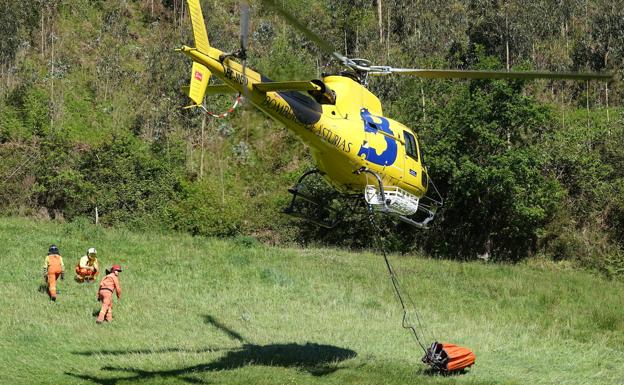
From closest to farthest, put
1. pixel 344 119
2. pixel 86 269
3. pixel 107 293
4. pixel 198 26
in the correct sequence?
pixel 198 26, pixel 344 119, pixel 107 293, pixel 86 269

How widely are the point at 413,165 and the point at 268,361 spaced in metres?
5.87

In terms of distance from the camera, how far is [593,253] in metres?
44.3

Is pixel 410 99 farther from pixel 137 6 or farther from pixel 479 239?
pixel 137 6

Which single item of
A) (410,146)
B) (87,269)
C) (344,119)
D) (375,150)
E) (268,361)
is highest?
(344,119)

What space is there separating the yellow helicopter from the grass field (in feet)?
14.5

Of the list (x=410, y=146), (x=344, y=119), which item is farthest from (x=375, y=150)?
(x=410, y=146)

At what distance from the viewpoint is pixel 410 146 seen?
734 inches

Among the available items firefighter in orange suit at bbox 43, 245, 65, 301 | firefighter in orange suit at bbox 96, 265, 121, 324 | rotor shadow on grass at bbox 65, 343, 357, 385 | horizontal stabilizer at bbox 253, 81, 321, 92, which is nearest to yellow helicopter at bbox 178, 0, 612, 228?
horizontal stabilizer at bbox 253, 81, 321, 92

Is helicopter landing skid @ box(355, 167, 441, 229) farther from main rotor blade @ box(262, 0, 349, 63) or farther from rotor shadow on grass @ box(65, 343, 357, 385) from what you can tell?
rotor shadow on grass @ box(65, 343, 357, 385)

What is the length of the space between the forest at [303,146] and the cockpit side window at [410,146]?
15808 mm

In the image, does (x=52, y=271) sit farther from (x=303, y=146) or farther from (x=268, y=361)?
(x=303, y=146)

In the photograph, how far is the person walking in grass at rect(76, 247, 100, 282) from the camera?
952 inches

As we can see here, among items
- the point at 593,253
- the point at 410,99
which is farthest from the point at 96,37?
the point at 593,253

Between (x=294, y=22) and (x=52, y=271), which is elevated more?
(x=294, y=22)
